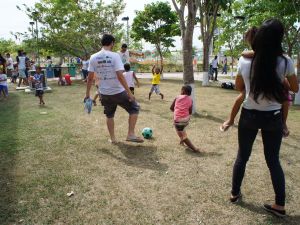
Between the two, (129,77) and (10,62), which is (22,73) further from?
(129,77)

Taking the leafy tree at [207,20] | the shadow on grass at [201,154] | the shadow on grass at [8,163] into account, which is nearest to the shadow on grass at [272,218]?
the shadow on grass at [201,154]

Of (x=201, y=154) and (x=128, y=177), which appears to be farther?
(x=201, y=154)

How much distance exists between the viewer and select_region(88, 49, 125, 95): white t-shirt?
5652 mm

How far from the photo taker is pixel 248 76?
3357mm

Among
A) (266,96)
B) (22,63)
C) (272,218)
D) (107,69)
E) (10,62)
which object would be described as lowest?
(272,218)

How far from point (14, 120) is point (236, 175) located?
6.54 m

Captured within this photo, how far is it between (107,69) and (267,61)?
10.4 ft

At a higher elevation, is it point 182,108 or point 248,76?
point 248,76

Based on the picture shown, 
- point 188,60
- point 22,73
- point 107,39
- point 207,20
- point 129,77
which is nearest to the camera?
point 107,39

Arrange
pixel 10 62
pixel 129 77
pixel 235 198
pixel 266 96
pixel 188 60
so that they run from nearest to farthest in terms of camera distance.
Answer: pixel 266 96, pixel 235 198, pixel 188 60, pixel 129 77, pixel 10 62

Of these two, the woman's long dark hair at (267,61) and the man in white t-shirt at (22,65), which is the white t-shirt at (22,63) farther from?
the woman's long dark hair at (267,61)

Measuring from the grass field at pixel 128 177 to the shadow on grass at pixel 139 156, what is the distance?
2 centimetres

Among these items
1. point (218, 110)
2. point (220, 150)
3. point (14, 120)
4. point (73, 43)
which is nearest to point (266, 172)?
point (220, 150)

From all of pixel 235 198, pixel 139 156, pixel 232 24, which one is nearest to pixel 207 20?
pixel 232 24
